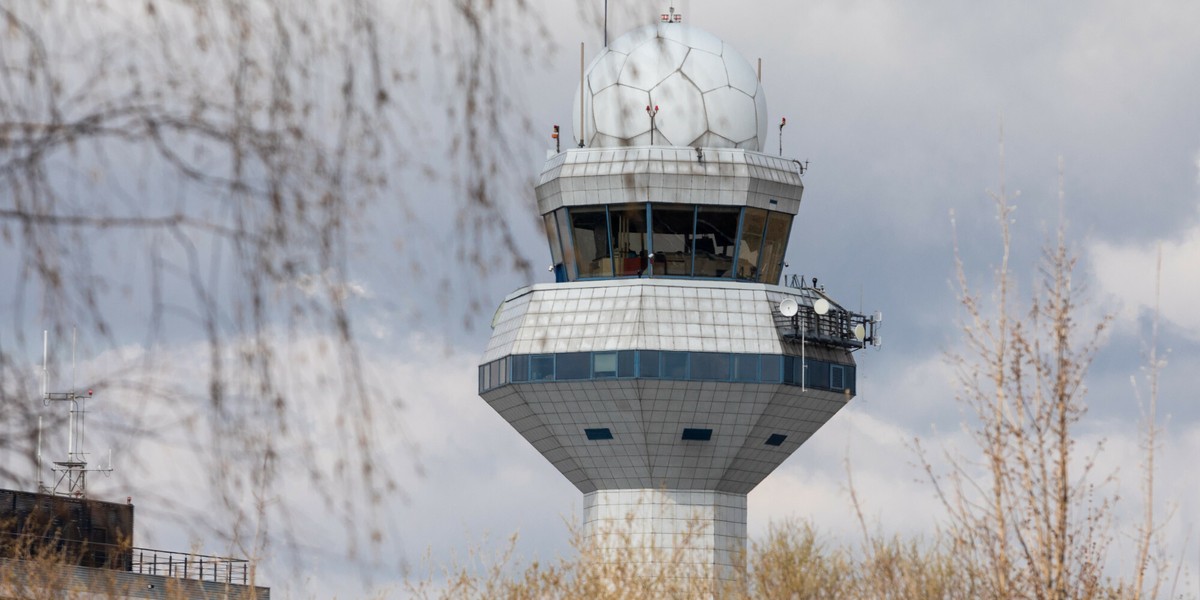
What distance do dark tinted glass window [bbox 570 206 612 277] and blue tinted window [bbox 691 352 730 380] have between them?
4.63 metres

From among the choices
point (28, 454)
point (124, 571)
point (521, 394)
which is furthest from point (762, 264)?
point (28, 454)


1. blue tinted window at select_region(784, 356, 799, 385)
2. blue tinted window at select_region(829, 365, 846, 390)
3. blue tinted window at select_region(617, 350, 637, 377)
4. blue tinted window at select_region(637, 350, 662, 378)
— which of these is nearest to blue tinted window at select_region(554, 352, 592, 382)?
blue tinted window at select_region(617, 350, 637, 377)

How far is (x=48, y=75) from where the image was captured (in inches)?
410

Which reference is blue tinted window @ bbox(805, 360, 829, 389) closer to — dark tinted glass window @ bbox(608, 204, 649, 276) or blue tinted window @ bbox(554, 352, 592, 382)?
dark tinted glass window @ bbox(608, 204, 649, 276)

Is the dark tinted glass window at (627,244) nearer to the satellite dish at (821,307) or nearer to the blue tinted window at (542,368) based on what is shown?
the blue tinted window at (542,368)

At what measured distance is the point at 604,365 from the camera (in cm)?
6981

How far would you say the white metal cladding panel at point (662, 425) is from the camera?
2778 inches

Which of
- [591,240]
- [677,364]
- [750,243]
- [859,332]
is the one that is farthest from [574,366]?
[859,332]

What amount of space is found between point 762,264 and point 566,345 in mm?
7848

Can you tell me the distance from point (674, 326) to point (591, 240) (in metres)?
4.80

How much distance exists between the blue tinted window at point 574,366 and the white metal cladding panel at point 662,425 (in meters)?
0.29

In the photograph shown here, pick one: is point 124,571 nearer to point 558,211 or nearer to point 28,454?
point 558,211

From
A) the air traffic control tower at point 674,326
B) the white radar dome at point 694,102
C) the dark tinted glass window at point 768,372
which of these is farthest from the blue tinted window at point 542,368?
the white radar dome at point 694,102

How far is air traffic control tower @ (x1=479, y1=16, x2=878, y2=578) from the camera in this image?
7006cm
